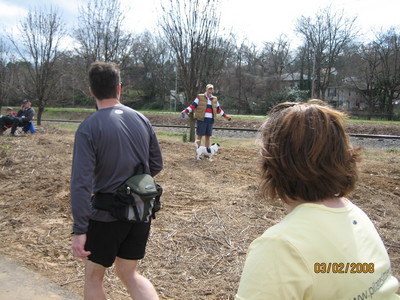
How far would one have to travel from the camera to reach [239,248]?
13.1 ft

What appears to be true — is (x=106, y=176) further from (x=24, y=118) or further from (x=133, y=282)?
(x=24, y=118)

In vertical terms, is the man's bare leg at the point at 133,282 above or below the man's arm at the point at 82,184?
below

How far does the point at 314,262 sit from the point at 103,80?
6.37ft

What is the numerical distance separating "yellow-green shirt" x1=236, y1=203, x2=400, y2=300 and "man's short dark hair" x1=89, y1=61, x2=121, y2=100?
1.76 meters

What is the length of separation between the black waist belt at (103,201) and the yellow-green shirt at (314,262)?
146 cm

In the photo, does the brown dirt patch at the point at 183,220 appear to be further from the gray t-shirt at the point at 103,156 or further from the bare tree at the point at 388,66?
the bare tree at the point at 388,66

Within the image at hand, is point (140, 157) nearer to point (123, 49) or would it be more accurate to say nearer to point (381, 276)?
point (381, 276)

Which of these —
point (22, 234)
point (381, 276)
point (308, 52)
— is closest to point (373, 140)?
point (22, 234)

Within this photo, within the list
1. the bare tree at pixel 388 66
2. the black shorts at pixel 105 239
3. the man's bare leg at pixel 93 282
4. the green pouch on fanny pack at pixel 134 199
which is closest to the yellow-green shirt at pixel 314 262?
the green pouch on fanny pack at pixel 134 199

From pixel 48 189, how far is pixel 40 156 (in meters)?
2.86

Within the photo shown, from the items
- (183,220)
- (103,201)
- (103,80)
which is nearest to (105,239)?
(103,201)
